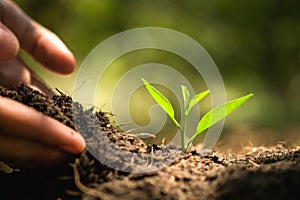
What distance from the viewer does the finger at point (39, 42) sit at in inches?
73.7

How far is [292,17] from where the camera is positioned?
15.8 feet

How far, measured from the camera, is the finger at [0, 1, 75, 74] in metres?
1.87

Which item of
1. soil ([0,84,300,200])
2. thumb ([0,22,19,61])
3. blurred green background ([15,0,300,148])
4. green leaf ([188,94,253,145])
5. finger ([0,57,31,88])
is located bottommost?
soil ([0,84,300,200])

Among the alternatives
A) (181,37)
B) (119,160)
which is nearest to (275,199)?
(119,160)

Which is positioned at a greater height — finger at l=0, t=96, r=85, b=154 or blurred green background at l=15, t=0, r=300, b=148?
blurred green background at l=15, t=0, r=300, b=148

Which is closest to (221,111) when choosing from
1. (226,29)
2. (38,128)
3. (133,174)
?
(133,174)

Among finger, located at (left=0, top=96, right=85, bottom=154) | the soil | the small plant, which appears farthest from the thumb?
the small plant

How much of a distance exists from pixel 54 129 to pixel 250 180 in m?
0.54

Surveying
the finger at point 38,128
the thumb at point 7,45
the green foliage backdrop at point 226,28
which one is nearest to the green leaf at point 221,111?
the finger at point 38,128

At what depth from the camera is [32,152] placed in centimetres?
119

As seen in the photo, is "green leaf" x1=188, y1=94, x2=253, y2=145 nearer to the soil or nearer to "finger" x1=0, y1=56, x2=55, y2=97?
the soil

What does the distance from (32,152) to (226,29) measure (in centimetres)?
415

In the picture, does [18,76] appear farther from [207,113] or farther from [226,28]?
[226,28]

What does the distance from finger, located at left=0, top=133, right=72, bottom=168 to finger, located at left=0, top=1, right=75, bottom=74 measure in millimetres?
727
